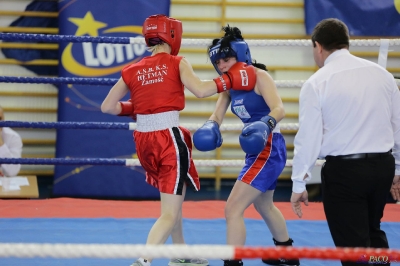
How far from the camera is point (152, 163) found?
2.72 m

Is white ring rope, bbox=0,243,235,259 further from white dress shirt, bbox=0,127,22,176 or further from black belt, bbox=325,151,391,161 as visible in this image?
white dress shirt, bbox=0,127,22,176

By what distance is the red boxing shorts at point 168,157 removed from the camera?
104 inches

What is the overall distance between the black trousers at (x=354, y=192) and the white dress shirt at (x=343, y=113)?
0.05 m

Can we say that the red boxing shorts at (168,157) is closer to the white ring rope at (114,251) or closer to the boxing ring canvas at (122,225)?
the boxing ring canvas at (122,225)

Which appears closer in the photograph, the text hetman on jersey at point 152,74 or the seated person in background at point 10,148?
the text hetman on jersey at point 152,74

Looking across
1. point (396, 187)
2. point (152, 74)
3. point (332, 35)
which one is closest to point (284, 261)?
point (396, 187)

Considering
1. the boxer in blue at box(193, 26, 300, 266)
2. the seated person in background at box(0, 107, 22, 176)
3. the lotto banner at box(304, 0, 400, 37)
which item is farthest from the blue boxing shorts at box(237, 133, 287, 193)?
the lotto banner at box(304, 0, 400, 37)

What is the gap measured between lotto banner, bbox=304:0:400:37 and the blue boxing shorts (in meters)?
3.21

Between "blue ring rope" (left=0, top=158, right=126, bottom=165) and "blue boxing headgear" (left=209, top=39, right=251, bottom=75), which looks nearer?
"blue boxing headgear" (left=209, top=39, right=251, bottom=75)

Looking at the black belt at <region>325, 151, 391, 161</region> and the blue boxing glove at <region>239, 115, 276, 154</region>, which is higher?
the blue boxing glove at <region>239, 115, 276, 154</region>

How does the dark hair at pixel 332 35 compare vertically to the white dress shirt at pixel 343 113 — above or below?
above

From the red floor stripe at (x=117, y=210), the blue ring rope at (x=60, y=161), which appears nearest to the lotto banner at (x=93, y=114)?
the red floor stripe at (x=117, y=210)

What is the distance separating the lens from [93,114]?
5566mm

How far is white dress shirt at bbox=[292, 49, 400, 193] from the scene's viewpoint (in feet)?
6.95
